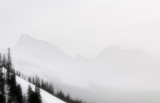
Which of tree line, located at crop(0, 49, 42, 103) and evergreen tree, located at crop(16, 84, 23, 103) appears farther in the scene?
evergreen tree, located at crop(16, 84, 23, 103)

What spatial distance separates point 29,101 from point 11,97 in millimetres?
7508

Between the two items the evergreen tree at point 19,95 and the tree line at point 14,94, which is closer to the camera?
the tree line at point 14,94

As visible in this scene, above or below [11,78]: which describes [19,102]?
below

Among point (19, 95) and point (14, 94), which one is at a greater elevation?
point (14, 94)

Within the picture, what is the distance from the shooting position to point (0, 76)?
133000mm

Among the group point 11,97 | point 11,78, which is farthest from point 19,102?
point 11,78

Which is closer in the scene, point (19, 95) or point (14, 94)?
point (14, 94)

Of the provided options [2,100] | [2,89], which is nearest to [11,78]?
[2,89]

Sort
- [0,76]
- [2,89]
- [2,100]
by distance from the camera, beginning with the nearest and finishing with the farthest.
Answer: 1. [2,100]
2. [2,89]
3. [0,76]

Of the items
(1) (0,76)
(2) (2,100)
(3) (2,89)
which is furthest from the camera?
(1) (0,76)

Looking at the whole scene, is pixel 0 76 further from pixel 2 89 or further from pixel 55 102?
pixel 55 102

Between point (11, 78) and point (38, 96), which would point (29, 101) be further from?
point (11, 78)

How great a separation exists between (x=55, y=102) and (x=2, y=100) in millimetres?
24846

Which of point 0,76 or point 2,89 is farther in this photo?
point 0,76
